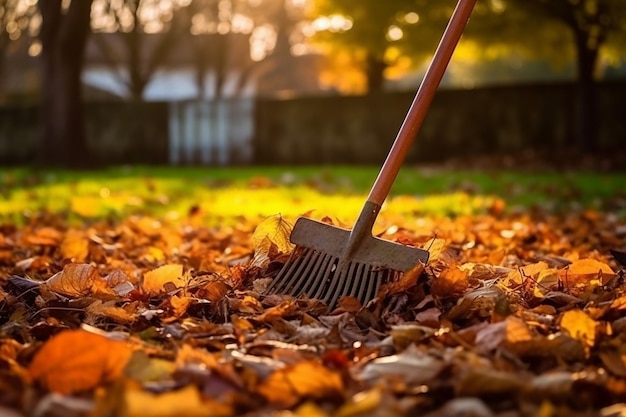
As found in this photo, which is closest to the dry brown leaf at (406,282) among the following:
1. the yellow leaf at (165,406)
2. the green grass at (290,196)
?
the yellow leaf at (165,406)

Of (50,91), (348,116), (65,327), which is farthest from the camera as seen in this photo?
(348,116)

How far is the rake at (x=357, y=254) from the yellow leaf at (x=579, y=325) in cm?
52

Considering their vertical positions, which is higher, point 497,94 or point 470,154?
point 497,94

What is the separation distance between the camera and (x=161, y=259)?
3.76 m

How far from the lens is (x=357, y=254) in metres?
2.69

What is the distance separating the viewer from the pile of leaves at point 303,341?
1.68 m

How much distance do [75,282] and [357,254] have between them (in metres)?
0.90

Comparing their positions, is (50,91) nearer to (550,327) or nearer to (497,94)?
(497,94)

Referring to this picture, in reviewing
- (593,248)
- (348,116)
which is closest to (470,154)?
(348,116)

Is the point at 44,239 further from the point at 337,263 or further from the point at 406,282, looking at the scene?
the point at 406,282

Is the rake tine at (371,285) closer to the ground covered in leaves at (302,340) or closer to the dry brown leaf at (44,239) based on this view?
the ground covered in leaves at (302,340)

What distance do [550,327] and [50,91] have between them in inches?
505

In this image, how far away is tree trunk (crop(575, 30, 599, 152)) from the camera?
46.9 ft

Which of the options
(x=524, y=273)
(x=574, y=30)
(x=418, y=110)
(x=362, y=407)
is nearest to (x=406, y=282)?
(x=524, y=273)
